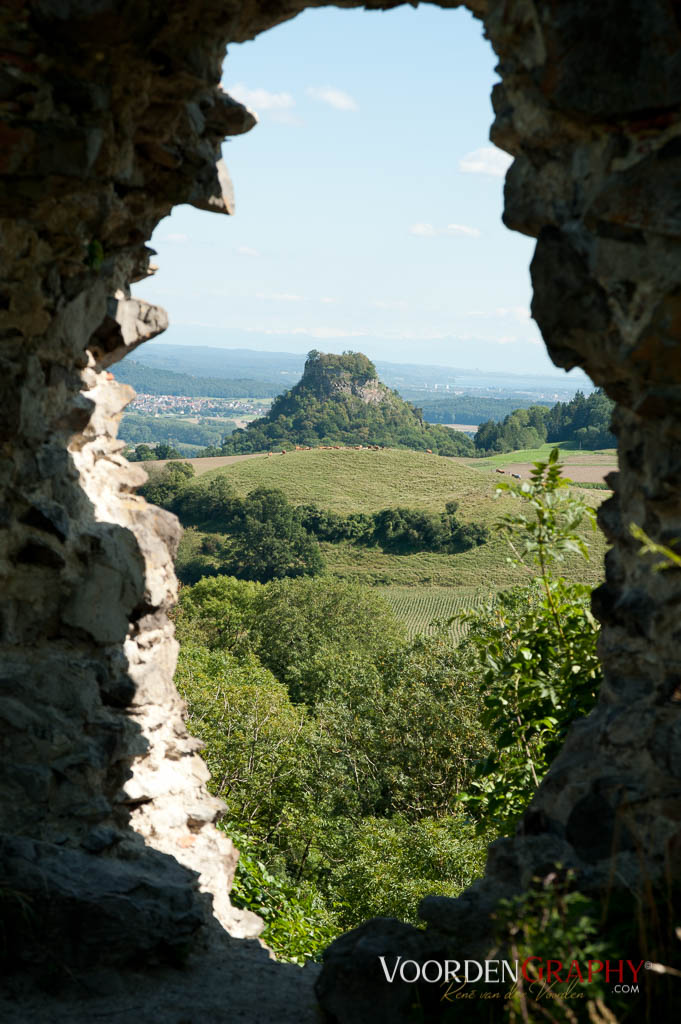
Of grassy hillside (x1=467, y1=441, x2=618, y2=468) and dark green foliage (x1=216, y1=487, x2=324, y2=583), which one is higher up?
grassy hillside (x1=467, y1=441, x2=618, y2=468)

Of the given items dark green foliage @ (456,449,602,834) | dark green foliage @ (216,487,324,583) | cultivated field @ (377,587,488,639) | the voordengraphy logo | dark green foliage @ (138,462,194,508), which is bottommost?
cultivated field @ (377,587,488,639)

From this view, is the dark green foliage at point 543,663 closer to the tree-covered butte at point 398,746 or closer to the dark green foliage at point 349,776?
the tree-covered butte at point 398,746

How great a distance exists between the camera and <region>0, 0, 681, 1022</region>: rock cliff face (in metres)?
4.44

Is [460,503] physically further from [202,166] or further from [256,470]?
[202,166]

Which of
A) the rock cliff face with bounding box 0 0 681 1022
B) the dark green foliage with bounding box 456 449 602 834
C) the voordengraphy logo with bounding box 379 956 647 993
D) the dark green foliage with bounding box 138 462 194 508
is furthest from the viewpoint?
the dark green foliage with bounding box 138 462 194 508

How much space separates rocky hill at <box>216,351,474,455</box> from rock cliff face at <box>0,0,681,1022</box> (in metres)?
118

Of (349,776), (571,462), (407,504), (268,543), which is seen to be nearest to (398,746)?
(349,776)

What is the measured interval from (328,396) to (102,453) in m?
133

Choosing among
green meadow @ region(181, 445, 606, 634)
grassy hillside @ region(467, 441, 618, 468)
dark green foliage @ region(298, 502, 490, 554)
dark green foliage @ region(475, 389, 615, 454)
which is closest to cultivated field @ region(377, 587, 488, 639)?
green meadow @ region(181, 445, 606, 634)

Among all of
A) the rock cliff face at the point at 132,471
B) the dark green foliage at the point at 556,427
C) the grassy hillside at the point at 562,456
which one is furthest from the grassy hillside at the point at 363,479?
the rock cliff face at the point at 132,471

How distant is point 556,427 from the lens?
110 m

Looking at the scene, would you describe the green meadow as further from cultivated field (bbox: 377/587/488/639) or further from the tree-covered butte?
the tree-covered butte

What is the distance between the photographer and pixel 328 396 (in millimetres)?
139000

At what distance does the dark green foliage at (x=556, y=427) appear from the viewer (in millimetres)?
94312
